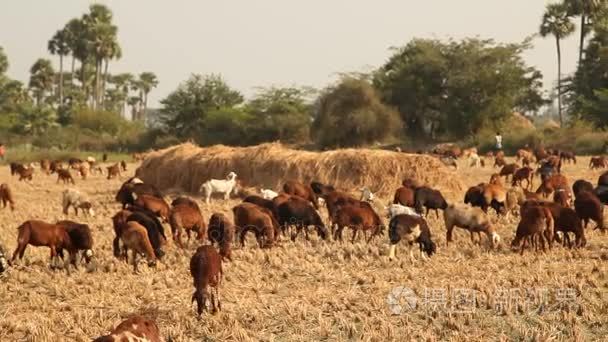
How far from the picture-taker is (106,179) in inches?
1324

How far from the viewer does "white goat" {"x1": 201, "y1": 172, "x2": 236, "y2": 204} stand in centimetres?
2241

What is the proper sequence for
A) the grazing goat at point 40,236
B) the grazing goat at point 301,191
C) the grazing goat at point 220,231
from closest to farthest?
the grazing goat at point 40,236, the grazing goat at point 220,231, the grazing goat at point 301,191

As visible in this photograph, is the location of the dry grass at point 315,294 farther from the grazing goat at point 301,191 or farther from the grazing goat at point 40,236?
the grazing goat at point 301,191

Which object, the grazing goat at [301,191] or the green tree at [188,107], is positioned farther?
the green tree at [188,107]

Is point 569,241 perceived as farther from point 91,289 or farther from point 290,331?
point 91,289

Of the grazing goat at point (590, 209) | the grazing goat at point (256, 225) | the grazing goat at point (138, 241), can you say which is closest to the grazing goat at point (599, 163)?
the grazing goat at point (590, 209)

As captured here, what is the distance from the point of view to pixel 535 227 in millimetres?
12703

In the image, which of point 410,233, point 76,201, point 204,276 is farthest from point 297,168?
point 204,276

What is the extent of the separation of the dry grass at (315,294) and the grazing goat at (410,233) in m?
0.24

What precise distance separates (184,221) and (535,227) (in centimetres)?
687

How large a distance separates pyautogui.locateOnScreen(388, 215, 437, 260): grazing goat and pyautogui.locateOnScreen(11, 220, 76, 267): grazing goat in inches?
234

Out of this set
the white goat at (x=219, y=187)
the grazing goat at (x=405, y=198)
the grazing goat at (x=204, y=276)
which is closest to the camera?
the grazing goat at (x=204, y=276)

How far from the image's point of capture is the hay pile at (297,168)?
23062mm

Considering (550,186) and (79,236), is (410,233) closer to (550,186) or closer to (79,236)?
(79,236)
